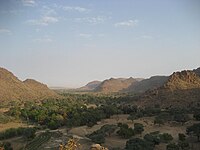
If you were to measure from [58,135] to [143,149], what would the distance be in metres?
10.3

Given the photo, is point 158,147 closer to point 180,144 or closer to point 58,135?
point 180,144

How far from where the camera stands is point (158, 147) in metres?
25.0

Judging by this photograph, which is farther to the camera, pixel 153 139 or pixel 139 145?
pixel 153 139

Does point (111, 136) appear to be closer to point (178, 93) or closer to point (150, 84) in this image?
point (178, 93)

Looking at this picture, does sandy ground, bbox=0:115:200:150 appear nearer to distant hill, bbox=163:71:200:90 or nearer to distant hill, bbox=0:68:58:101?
distant hill, bbox=163:71:200:90

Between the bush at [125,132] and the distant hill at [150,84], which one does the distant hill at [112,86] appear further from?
the bush at [125,132]

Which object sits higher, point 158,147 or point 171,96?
point 171,96

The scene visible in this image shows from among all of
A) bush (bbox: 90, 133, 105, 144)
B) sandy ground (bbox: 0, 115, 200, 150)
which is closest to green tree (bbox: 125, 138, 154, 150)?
sandy ground (bbox: 0, 115, 200, 150)

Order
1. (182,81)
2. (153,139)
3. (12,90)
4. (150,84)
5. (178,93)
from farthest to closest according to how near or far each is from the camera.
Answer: (150,84) → (12,90) → (182,81) → (178,93) → (153,139)

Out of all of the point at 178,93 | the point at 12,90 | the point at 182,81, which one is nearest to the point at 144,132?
the point at 178,93

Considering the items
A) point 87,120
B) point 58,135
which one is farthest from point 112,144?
point 87,120

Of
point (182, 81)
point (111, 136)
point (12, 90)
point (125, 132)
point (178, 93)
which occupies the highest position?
point (182, 81)

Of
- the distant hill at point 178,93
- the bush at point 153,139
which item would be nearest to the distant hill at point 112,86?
the distant hill at point 178,93

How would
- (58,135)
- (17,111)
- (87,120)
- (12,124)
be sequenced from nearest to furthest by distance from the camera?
(58,135) < (87,120) < (12,124) < (17,111)
